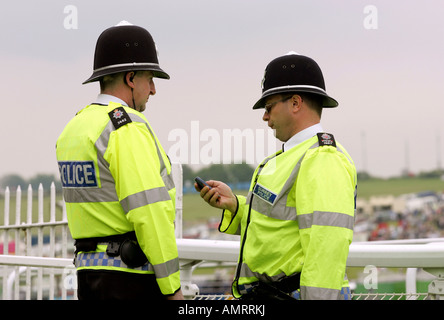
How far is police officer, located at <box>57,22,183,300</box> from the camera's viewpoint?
256 centimetres

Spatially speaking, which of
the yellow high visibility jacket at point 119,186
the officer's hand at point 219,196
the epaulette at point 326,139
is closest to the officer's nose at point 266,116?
the epaulette at point 326,139

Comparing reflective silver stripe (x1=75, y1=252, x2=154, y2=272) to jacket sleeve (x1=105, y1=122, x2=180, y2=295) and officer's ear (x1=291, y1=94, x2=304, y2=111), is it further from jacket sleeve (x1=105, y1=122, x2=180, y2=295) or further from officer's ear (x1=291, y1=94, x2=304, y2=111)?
officer's ear (x1=291, y1=94, x2=304, y2=111)

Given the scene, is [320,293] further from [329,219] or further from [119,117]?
[119,117]

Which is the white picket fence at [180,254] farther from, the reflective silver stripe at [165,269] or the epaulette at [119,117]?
the epaulette at [119,117]

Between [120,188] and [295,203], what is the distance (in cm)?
80

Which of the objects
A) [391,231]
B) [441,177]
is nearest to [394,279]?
[391,231]

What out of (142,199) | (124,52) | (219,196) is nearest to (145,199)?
(142,199)

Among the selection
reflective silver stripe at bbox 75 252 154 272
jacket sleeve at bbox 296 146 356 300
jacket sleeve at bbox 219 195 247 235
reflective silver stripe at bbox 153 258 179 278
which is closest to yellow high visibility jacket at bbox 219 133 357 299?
jacket sleeve at bbox 296 146 356 300

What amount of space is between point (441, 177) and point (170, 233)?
397 feet

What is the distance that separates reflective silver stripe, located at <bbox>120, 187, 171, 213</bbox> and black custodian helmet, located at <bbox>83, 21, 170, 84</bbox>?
635 mm

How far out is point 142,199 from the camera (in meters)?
2.54

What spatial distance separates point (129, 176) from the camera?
2551 millimetres
